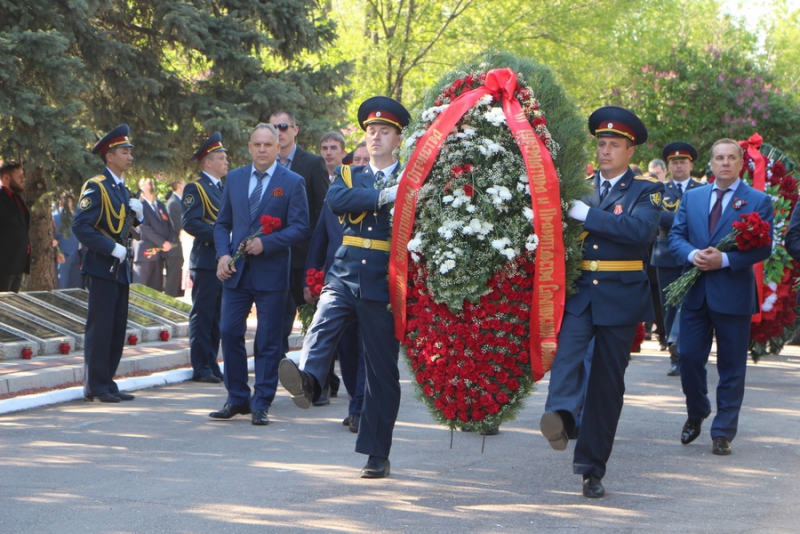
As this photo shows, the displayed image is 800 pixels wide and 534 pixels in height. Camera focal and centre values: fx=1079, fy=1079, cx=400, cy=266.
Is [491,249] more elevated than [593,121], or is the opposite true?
[593,121]

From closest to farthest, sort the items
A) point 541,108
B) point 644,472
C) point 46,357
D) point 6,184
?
point 541,108 → point 644,472 → point 46,357 → point 6,184

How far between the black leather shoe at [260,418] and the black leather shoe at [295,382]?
2.19 meters

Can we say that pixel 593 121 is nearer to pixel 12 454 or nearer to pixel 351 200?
pixel 351 200

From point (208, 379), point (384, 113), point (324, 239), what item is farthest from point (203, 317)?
point (384, 113)

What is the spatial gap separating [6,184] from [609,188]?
8.56m

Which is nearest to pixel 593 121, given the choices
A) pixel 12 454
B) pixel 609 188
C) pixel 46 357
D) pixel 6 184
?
pixel 609 188

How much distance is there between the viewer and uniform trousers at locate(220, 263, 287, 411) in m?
8.48

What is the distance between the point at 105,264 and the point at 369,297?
3.96 m

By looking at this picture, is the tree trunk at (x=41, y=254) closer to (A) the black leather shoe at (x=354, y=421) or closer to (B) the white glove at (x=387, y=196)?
(A) the black leather shoe at (x=354, y=421)

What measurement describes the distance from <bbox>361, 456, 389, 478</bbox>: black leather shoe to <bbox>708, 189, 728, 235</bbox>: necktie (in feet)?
10.0

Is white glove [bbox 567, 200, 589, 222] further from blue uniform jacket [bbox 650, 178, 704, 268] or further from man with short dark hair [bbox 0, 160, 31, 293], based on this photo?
man with short dark hair [bbox 0, 160, 31, 293]

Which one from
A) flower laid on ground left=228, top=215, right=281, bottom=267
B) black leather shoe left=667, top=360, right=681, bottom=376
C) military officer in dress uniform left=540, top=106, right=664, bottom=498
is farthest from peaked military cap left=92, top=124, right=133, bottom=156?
black leather shoe left=667, top=360, right=681, bottom=376

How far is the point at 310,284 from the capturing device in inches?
300

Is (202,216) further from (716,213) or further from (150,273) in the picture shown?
(150,273)
